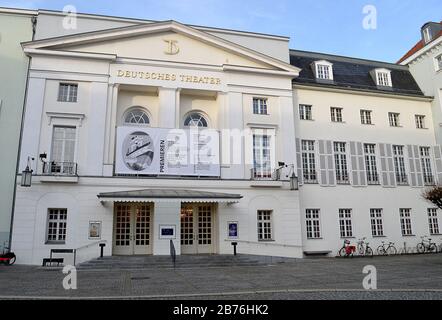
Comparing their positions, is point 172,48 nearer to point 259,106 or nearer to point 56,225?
point 259,106

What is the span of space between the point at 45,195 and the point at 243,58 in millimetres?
13129

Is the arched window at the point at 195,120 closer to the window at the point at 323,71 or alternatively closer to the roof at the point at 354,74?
the roof at the point at 354,74

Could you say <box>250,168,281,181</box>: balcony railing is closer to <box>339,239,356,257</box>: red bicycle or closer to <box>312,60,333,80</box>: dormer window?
<box>339,239,356,257</box>: red bicycle

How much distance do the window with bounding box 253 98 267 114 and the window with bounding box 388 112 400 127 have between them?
29.7ft

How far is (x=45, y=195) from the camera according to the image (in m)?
18.4

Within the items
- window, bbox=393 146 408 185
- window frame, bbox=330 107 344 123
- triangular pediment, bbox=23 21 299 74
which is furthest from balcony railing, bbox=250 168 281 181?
window, bbox=393 146 408 185

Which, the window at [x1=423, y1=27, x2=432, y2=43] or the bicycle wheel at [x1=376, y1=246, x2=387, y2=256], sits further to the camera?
Result: the window at [x1=423, y1=27, x2=432, y2=43]

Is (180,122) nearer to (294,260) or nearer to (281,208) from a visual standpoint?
(281,208)

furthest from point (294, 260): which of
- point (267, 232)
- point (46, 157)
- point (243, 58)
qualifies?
point (46, 157)

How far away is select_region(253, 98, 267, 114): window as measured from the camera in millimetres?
22578

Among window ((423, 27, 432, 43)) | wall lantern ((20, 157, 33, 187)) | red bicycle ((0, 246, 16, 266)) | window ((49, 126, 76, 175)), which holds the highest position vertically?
window ((423, 27, 432, 43))

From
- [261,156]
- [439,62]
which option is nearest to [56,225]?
[261,156]

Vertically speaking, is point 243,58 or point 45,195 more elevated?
point 243,58
